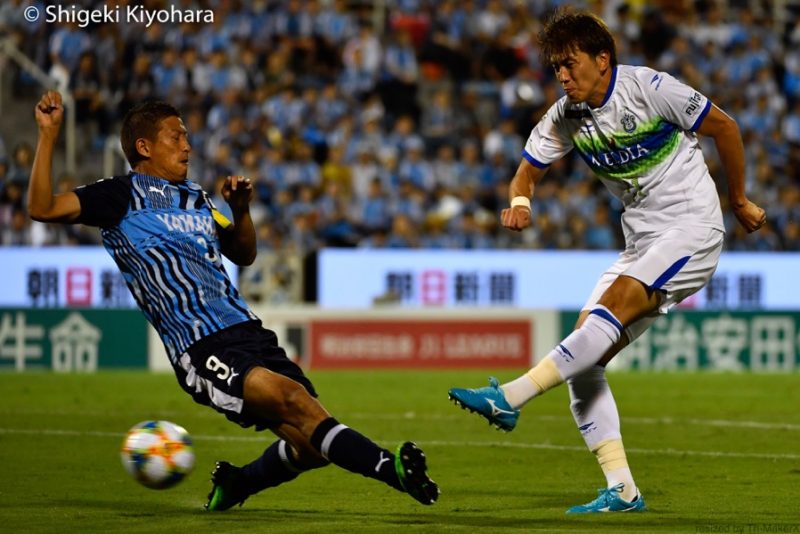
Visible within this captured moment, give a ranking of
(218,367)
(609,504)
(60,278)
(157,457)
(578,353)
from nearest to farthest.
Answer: (218,367)
(578,353)
(157,457)
(609,504)
(60,278)

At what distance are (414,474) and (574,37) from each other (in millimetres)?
2277

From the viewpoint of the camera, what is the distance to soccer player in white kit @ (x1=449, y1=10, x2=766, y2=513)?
6.94 m

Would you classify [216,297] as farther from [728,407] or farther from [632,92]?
[728,407]

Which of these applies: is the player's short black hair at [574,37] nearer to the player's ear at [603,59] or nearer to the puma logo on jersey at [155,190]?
the player's ear at [603,59]

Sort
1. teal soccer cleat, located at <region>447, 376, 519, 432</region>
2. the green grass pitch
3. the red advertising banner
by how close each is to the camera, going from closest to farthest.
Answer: teal soccer cleat, located at <region>447, 376, 519, 432</region> < the green grass pitch < the red advertising banner

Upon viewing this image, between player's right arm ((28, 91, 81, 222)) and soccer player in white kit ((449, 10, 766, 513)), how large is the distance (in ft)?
6.69

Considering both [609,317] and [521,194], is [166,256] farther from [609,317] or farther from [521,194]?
[609,317]

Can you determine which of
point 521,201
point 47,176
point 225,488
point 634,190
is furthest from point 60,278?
point 634,190

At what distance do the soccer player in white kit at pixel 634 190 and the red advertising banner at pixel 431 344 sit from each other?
1237cm

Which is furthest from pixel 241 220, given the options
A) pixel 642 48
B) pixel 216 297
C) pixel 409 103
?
pixel 642 48

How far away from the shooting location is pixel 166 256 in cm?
677

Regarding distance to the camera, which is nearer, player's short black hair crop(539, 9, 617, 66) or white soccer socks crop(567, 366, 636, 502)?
player's short black hair crop(539, 9, 617, 66)

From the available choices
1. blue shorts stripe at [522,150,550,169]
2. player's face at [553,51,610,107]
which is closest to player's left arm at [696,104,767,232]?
player's face at [553,51,610,107]

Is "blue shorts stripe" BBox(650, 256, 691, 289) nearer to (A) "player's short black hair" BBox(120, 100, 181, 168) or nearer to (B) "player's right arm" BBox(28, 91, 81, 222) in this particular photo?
(A) "player's short black hair" BBox(120, 100, 181, 168)
